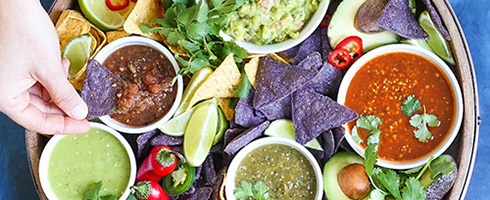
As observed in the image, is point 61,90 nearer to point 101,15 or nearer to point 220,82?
point 101,15

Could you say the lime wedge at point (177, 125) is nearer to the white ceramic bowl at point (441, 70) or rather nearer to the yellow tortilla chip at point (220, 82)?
the yellow tortilla chip at point (220, 82)

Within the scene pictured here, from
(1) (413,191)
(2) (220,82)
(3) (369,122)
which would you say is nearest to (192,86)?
(2) (220,82)

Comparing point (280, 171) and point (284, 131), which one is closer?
point (280, 171)

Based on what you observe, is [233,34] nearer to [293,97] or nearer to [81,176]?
[293,97]

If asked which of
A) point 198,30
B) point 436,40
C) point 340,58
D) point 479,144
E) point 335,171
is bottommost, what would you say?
point 479,144

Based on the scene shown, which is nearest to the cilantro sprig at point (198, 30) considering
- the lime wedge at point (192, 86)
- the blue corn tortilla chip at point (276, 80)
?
the lime wedge at point (192, 86)

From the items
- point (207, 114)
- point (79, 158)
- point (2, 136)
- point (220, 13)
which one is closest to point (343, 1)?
point (220, 13)

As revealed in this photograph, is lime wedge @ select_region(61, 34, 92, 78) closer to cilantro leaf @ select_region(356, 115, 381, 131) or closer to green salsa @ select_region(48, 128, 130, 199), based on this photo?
green salsa @ select_region(48, 128, 130, 199)

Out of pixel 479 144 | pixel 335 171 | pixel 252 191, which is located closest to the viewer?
pixel 252 191
